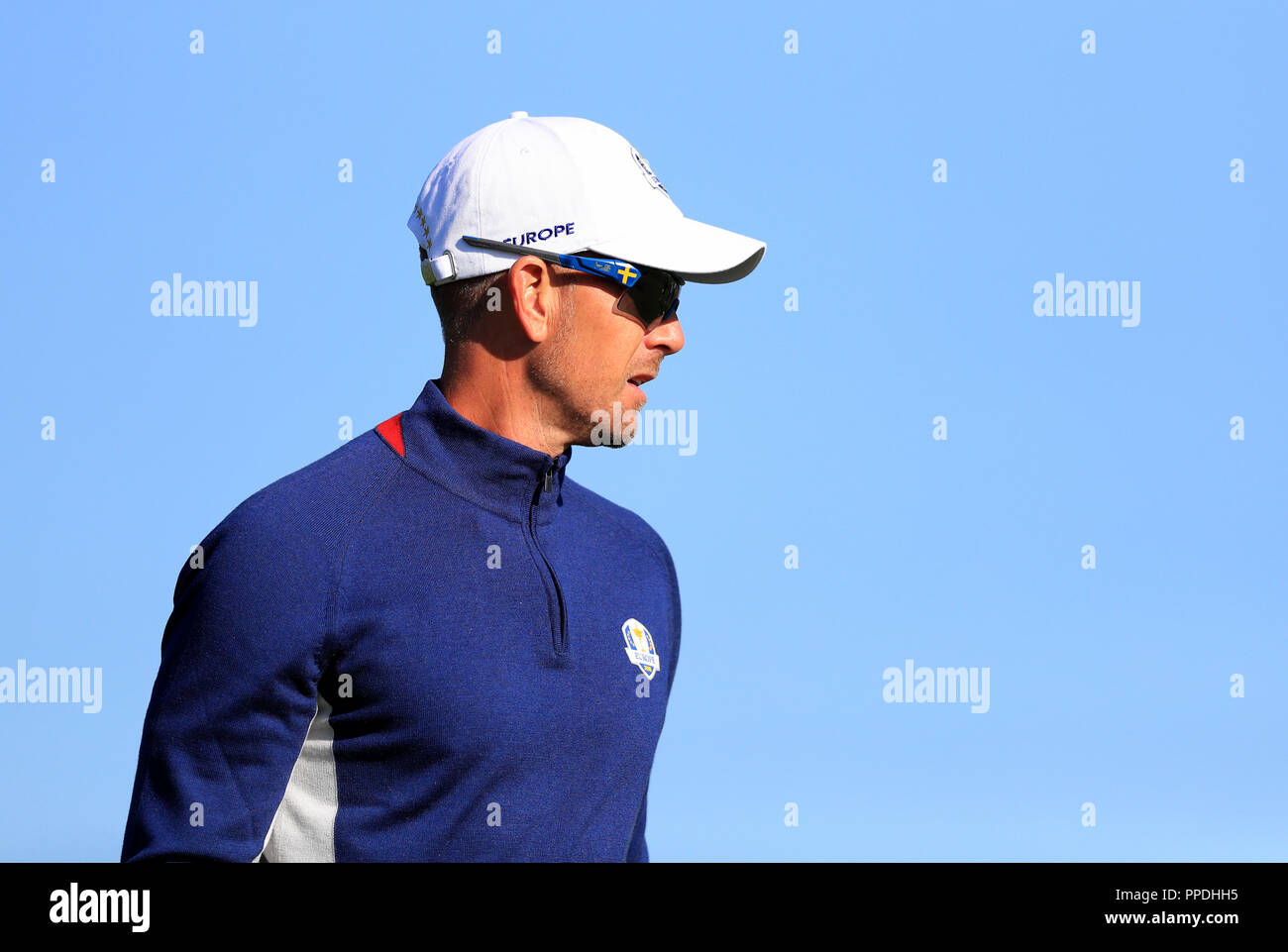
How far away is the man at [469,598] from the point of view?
2986 mm

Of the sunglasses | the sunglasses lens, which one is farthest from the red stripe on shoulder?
the sunglasses lens

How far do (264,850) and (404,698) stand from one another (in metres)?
0.53

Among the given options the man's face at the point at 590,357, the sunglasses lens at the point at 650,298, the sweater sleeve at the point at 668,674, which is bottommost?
the sweater sleeve at the point at 668,674

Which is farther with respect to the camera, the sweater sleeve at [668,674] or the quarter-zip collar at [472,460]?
the sweater sleeve at [668,674]

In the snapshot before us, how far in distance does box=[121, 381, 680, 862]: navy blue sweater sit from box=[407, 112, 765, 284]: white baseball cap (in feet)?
1.69

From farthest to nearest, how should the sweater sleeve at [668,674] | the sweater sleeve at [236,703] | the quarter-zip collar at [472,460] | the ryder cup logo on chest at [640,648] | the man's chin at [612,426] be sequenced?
1. the sweater sleeve at [668,674]
2. the ryder cup logo on chest at [640,648]
3. the man's chin at [612,426]
4. the quarter-zip collar at [472,460]
5. the sweater sleeve at [236,703]

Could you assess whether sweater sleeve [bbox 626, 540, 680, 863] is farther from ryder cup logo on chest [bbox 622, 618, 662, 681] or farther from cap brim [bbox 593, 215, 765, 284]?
cap brim [bbox 593, 215, 765, 284]

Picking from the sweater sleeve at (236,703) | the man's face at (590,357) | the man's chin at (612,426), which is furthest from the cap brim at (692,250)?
the sweater sleeve at (236,703)

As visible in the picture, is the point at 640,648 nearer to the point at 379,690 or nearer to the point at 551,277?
the point at 379,690

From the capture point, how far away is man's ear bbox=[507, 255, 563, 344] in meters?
3.37

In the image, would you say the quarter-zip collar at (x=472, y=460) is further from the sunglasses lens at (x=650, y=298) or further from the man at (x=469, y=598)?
the sunglasses lens at (x=650, y=298)
